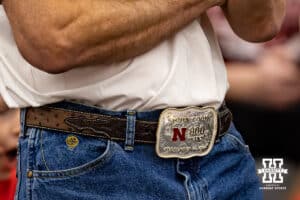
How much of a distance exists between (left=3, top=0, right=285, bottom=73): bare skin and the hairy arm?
0.11m

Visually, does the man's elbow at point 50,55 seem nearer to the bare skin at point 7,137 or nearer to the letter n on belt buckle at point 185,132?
the letter n on belt buckle at point 185,132

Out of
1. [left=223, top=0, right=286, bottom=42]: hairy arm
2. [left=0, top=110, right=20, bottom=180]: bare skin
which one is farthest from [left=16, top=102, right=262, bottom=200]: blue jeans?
[left=0, top=110, right=20, bottom=180]: bare skin

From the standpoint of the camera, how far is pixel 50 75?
1.44m

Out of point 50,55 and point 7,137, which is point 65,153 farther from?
point 7,137

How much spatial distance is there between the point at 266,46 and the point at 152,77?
134 cm

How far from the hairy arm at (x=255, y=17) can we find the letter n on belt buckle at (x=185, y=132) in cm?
18

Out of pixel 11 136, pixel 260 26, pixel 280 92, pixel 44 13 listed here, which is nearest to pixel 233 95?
pixel 280 92

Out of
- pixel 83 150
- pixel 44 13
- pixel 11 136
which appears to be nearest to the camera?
pixel 44 13

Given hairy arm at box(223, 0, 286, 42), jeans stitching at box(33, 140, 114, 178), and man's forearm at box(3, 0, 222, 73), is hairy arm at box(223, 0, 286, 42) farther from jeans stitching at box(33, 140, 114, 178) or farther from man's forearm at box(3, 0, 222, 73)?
jeans stitching at box(33, 140, 114, 178)

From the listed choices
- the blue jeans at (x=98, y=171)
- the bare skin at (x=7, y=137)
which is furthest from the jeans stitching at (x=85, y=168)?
the bare skin at (x=7, y=137)

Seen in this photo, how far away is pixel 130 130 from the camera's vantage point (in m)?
1.42

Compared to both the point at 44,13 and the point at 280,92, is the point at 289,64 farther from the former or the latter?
the point at 44,13

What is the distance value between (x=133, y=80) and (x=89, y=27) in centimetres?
14

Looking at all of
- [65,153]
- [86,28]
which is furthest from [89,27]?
[65,153]
